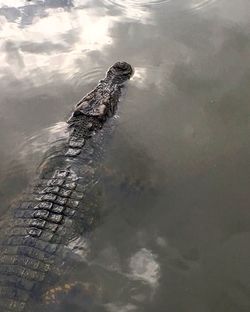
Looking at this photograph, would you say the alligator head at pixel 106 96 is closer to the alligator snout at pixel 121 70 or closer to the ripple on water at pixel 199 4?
the alligator snout at pixel 121 70

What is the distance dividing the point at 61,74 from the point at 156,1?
2410mm

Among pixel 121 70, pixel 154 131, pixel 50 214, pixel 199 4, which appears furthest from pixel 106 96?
pixel 199 4

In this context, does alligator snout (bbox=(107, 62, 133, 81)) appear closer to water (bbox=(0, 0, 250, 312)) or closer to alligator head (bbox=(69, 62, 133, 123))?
alligator head (bbox=(69, 62, 133, 123))

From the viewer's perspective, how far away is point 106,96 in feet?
22.8

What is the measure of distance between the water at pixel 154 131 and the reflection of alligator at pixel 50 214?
30cm

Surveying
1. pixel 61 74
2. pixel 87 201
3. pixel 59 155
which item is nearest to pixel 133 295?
pixel 87 201

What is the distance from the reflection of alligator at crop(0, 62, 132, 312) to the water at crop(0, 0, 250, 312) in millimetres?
297

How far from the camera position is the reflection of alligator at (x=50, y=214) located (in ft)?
14.6

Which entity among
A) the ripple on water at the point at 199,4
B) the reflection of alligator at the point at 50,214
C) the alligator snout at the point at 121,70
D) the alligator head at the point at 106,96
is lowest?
the reflection of alligator at the point at 50,214

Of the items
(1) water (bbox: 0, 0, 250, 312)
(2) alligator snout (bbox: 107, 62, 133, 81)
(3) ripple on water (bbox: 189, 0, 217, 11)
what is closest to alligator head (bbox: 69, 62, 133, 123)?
(2) alligator snout (bbox: 107, 62, 133, 81)

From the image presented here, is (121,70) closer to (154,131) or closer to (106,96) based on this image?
(106,96)

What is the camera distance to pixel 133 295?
4.68 m

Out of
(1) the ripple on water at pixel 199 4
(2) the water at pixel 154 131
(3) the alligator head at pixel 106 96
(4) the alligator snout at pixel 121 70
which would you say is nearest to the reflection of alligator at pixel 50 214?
(3) the alligator head at pixel 106 96

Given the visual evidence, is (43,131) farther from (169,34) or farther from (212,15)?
(212,15)
